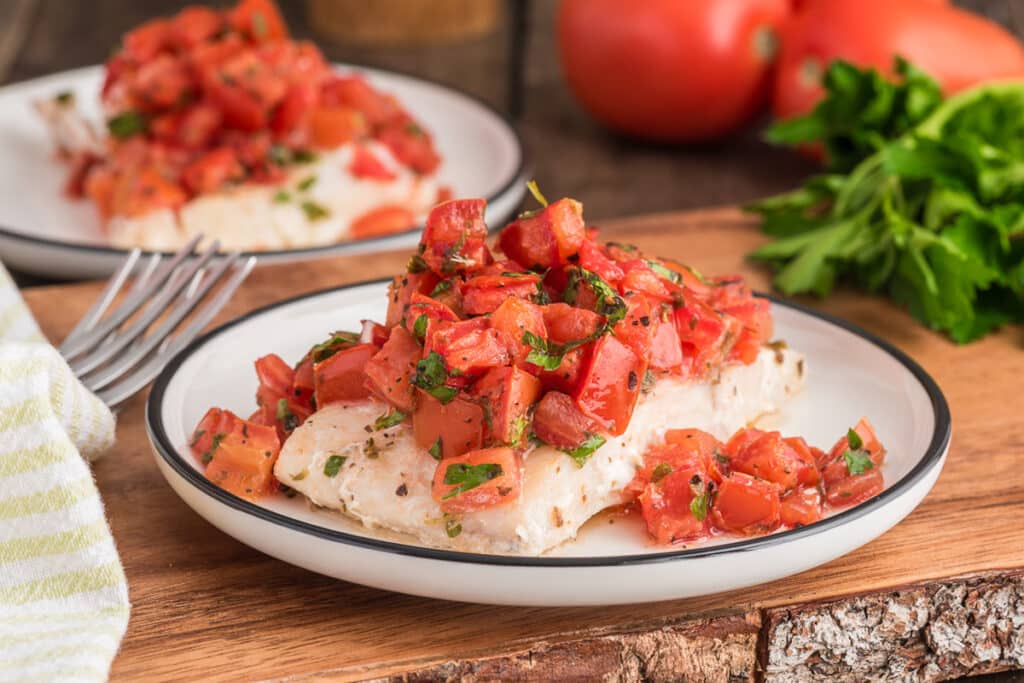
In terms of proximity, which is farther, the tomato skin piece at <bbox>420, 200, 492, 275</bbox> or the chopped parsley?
the tomato skin piece at <bbox>420, 200, 492, 275</bbox>

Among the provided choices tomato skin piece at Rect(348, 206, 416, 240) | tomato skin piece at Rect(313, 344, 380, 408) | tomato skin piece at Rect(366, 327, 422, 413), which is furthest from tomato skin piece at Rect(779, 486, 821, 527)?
tomato skin piece at Rect(348, 206, 416, 240)

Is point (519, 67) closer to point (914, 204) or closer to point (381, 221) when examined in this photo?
point (381, 221)

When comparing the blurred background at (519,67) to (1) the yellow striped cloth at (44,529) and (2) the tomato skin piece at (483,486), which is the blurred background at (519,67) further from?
(1) the yellow striped cloth at (44,529)

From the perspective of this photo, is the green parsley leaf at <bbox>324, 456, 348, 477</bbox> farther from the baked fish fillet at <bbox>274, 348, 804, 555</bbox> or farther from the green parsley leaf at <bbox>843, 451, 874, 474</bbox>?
the green parsley leaf at <bbox>843, 451, 874, 474</bbox>

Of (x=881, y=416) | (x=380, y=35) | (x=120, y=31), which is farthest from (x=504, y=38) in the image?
(x=881, y=416)

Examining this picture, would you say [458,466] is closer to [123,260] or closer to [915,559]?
[915,559]
